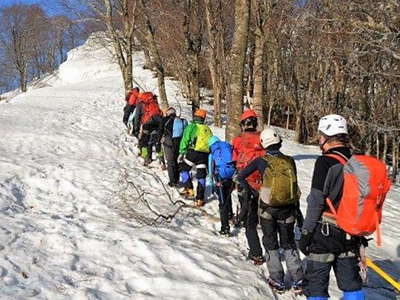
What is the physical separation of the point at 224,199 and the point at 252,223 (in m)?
1.19

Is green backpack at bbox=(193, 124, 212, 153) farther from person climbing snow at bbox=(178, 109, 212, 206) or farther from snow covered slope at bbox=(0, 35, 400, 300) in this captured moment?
snow covered slope at bbox=(0, 35, 400, 300)

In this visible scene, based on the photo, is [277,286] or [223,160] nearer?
[277,286]

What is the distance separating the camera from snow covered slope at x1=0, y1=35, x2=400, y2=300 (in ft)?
16.6

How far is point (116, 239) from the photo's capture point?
6.27m

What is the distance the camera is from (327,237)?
4.38 metres

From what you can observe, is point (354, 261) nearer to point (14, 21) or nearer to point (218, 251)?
point (218, 251)

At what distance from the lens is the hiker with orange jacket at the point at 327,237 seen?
429cm

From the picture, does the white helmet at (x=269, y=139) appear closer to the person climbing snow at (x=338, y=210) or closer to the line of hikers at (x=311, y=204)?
the line of hikers at (x=311, y=204)

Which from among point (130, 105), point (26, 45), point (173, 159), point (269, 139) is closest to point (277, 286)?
point (269, 139)

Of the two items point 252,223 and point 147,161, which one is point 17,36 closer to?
point 147,161

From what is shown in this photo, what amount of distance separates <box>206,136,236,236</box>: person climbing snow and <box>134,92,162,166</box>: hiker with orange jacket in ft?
12.9

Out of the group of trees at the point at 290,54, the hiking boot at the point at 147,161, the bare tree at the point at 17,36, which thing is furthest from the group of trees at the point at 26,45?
the hiking boot at the point at 147,161

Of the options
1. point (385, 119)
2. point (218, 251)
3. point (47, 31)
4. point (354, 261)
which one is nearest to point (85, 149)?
point (218, 251)

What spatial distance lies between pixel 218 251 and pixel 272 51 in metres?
20.2
